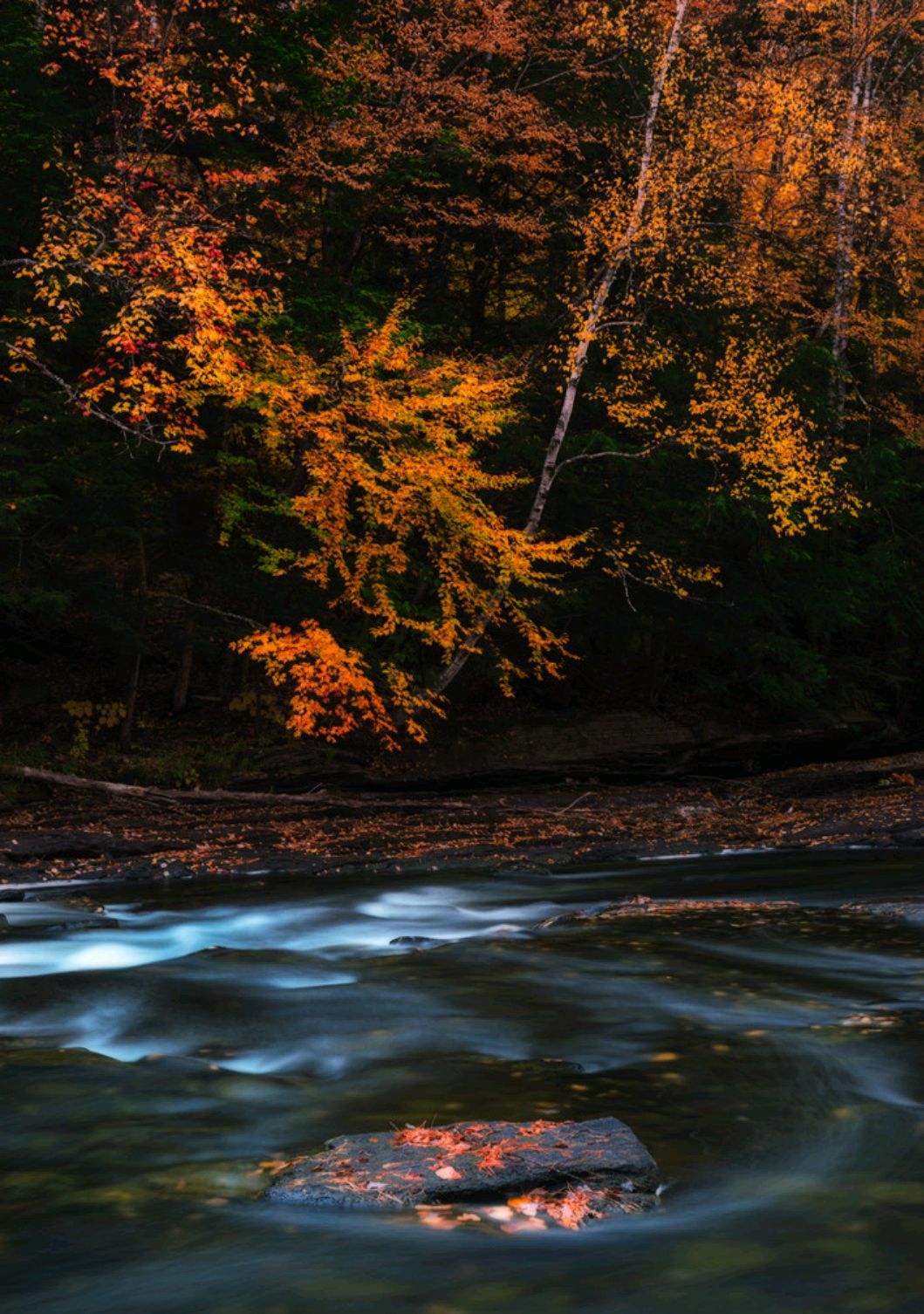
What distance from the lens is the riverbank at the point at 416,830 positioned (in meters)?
13.0

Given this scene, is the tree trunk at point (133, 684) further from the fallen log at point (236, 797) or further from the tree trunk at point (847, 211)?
the tree trunk at point (847, 211)

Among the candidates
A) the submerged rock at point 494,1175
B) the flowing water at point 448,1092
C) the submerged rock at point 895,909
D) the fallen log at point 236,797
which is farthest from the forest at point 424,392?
the submerged rock at point 494,1175

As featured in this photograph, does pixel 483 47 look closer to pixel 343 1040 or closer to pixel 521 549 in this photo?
pixel 521 549

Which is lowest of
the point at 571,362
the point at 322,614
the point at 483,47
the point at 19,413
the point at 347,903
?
the point at 347,903

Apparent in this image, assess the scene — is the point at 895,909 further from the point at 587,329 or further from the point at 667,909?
the point at 587,329

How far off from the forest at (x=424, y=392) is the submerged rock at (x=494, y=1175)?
30.5ft

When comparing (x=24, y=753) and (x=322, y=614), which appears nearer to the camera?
(x=24, y=753)

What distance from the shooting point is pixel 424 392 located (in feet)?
56.0

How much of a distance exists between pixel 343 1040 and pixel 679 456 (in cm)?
1448

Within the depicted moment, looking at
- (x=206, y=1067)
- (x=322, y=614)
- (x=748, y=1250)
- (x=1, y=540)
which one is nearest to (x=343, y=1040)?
(x=206, y=1067)

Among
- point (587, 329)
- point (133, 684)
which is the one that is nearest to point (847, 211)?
point (587, 329)

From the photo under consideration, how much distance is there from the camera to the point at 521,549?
17016 millimetres

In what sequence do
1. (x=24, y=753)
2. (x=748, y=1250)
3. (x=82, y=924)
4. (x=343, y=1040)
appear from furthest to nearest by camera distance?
(x=24, y=753) < (x=82, y=924) < (x=343, y=1040) < (x=748, y=1250)

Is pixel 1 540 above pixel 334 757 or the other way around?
above
